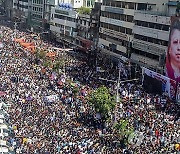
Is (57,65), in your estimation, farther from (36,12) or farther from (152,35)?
(36,12)

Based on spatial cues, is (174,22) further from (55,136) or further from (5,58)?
(5,58)

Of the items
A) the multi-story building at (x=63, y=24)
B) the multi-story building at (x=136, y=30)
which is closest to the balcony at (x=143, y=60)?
the multi-story building at (x=136, y=30)

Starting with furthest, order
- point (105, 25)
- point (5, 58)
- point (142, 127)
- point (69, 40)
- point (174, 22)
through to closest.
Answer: point (69, 40), point (105, 25), point (5, 58), point (174, 22), point (142, 127)

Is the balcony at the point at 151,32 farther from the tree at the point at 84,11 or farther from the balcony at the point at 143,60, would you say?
the tree at the point at 84,11

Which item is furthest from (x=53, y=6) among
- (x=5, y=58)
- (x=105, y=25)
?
(x=5, y=58)

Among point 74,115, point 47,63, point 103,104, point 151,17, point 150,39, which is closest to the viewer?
point 103,104

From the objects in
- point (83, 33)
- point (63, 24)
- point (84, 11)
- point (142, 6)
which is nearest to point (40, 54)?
point (83, 33)
